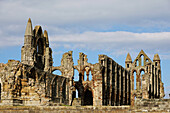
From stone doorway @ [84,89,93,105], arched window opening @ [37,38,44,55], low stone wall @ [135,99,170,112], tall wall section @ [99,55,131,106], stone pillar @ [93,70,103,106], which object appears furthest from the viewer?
stone doorway @ [84,89,93,105]

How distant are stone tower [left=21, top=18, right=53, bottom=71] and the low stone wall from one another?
75.0ft

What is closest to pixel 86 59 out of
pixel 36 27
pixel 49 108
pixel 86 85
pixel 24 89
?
pixel 86 85

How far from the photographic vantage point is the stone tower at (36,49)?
42619mm

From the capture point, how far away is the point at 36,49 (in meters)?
45.9

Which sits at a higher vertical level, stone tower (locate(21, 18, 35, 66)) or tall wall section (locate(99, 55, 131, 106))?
stone tower (locate(21, 18, 35, 66))

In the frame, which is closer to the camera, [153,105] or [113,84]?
[153,105]

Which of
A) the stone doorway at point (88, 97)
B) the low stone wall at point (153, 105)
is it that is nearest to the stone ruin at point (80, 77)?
the stone doorway at point (88, 97)

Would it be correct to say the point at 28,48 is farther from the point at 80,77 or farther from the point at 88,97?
the point at 88,97

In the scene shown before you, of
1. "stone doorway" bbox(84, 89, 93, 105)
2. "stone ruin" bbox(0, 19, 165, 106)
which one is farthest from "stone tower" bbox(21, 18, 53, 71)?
"stone doorway" bbox(84, 89, 93, 105)

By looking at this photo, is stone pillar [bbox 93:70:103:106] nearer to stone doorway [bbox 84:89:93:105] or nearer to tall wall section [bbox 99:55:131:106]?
tall wall section [bbox 99:55:131:106]

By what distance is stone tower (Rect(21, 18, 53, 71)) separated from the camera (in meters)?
42.6

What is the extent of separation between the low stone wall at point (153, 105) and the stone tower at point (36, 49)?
2285 centimetres

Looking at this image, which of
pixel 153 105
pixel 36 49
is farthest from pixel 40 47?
pixel 153 105

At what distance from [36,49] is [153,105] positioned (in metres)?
27.0
